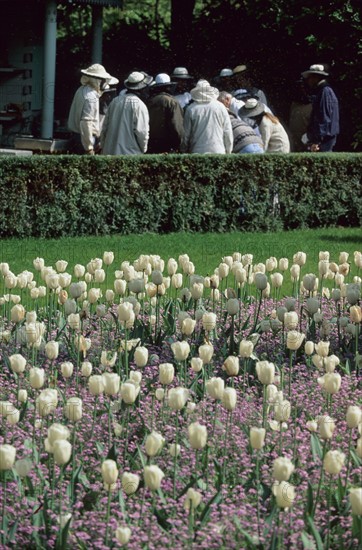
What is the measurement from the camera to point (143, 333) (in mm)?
6277

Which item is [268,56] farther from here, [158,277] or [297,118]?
[158,277]

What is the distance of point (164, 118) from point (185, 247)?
2.44 m

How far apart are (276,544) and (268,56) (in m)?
19.3

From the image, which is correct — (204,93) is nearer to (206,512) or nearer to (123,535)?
Answer: (206,512)

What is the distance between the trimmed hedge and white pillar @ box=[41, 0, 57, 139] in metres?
6.76

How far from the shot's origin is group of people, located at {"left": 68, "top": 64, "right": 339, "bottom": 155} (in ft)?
43.9

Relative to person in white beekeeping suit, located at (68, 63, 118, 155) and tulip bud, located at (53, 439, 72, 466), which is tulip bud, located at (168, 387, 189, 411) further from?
person in white beekeeping suit, located at (68, 63, 118, 155)

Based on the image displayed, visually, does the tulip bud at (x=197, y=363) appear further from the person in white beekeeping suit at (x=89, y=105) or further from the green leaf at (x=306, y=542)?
the person in white beekeeping suit at (x=89, y=105)

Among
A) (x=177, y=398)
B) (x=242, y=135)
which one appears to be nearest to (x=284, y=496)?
(x=177, y=398)

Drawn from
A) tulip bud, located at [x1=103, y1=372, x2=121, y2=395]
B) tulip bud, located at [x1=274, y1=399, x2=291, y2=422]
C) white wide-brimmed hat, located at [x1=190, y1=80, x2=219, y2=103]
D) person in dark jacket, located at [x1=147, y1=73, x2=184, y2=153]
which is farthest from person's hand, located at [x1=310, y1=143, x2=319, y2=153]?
tulip bud, located at [x1=103, y1=372, x2=121, y2=395]

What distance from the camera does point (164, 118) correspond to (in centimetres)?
1375

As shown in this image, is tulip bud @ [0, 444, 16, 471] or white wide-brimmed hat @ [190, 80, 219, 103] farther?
white wide-brimmed hat @ [190, 80, 219, 103]

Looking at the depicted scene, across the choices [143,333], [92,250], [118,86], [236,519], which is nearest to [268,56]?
[118,86]

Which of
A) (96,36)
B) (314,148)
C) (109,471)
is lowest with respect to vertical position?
(109,471)
